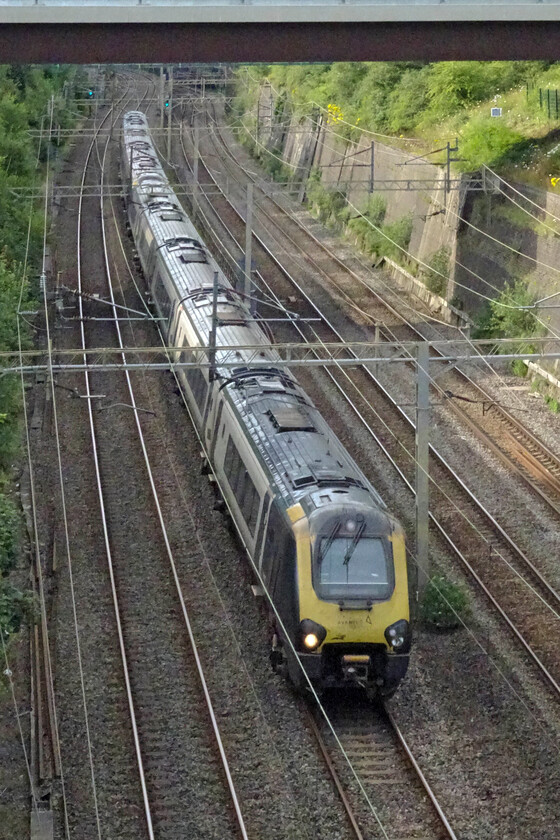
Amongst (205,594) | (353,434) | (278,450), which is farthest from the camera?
(353,434)

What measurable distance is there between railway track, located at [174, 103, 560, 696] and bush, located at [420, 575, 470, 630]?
2.42 feet

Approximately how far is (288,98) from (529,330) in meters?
38.2

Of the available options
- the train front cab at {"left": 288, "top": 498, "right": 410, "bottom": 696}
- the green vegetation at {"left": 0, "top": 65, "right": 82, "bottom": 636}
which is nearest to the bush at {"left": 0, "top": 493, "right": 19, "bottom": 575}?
the green vegetation at {"left": 0, "top": 65, "right": 82, "bottom": 636}

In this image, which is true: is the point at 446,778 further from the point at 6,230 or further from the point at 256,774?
the point at 6,230

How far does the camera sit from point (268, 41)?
19844 mm

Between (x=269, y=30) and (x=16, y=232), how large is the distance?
18386 mm

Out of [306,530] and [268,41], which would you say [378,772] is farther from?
[268,41]

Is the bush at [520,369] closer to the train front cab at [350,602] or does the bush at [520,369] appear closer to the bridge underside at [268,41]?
the bridge underside at [268,41]

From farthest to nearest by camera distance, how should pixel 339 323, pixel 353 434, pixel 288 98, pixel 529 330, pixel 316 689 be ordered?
pixel 288 98, pixel 339 323, pixel 529 330, pixel 353 434, pixel 316 689

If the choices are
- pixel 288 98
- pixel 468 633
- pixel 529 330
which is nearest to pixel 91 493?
pixel 468 633

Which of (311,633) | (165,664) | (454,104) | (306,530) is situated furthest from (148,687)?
(454,104)

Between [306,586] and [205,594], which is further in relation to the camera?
[205,594]

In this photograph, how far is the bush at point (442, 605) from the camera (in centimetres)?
1705

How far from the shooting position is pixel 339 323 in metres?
32.9
